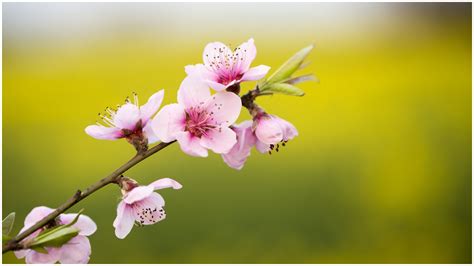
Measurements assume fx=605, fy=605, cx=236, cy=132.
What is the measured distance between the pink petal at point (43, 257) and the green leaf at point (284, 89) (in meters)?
0.27

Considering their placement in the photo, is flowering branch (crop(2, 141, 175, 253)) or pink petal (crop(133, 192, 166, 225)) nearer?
flowering branch (crop(2, 141, 175, 253))

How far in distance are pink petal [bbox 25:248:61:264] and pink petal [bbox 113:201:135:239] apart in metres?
0.06

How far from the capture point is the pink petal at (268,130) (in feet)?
1.97

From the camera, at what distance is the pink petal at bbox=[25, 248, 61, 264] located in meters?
0.60

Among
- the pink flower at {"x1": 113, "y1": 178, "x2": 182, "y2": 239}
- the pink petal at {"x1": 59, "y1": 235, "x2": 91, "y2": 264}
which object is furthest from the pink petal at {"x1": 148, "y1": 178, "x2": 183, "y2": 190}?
the pink petal at {"x1": 59, "y1": 235, "x2": 91, "y2": 264}

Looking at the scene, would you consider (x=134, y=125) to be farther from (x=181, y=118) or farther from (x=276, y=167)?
(x=276, y=167)

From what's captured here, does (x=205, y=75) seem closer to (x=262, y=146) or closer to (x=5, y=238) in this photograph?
(x=262, y=146)

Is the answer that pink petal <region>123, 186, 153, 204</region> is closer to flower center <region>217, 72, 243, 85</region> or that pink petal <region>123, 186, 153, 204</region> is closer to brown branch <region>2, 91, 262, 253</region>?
brown branch <region>2, 91, 262, 253</region>

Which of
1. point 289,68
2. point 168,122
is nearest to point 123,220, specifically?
point 168,122

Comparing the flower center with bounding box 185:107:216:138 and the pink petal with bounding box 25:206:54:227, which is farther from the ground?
the flower center with bounding box 185:107:216:138

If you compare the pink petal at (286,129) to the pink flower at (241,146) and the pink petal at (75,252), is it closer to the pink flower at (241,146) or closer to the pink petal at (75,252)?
the pink flower at (241,146)

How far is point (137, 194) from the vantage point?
0.59 metres

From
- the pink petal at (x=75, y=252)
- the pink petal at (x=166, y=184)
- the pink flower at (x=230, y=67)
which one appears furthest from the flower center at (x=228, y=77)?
the pink petal at (x=75, y=252)

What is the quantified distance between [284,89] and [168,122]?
0.12 metres
